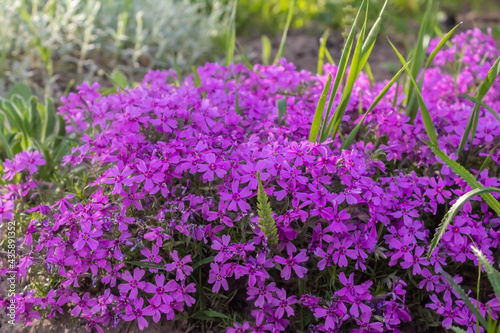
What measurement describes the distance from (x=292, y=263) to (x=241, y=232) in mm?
201

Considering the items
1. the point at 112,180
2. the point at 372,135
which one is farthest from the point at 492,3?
the point at 112,180

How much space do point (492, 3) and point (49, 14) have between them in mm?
4579

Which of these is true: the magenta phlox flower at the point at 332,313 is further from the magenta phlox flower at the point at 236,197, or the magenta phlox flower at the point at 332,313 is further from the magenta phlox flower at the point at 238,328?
the magenta phlox flower at the point at 236,197

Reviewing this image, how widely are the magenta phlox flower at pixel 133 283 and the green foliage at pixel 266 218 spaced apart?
1.37ft

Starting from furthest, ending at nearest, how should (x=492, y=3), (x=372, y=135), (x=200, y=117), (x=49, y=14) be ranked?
1. (x=492, y=3)
2. (x=49, y=14)
3. (x=372, y=135)
4. (x=200, y=117)

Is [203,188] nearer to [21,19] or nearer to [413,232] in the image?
[413,232]

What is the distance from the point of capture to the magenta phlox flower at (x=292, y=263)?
1737mm

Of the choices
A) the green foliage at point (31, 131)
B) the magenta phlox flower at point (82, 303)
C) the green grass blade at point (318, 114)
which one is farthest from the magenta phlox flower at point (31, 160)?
the green grass blade at point (318, 114)

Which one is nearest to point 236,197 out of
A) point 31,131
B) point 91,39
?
point 31,131

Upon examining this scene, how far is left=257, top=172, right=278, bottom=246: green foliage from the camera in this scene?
1527 millimetres

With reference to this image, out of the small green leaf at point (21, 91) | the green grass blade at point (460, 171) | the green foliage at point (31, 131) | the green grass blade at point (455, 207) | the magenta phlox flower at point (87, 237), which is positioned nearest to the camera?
the green grass blade at point (455, 207)

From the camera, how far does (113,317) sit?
184cm

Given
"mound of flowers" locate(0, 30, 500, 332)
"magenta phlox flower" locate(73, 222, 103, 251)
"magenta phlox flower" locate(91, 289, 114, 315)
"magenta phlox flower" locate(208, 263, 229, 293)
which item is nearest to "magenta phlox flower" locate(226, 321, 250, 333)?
"mound of flowers" locate(0, 30, 500, 332)

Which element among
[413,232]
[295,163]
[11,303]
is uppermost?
[295,163]
